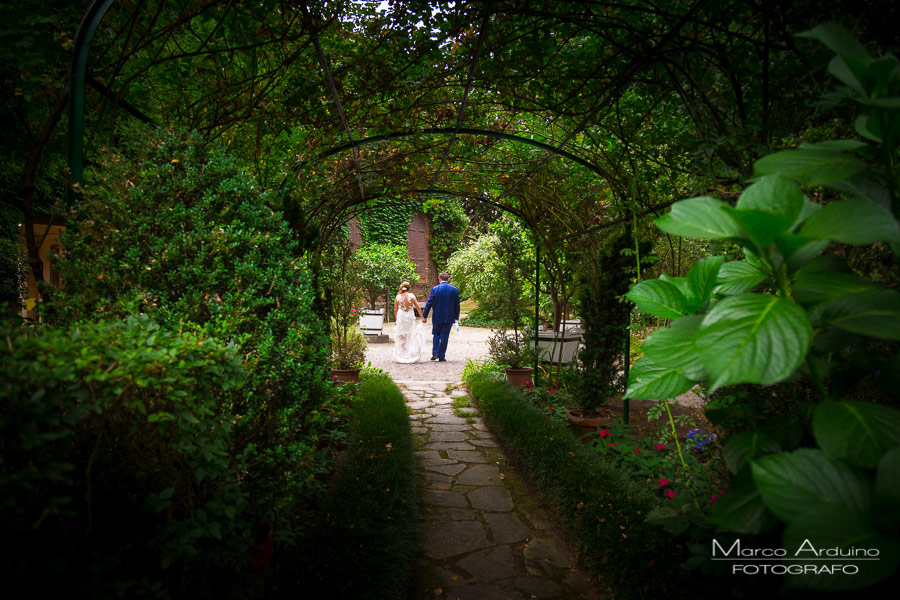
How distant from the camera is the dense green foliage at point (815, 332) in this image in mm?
752

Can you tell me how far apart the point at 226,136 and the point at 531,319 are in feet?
15.9

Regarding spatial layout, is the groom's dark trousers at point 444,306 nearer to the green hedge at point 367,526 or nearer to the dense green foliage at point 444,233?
the green hedge at point 367,526

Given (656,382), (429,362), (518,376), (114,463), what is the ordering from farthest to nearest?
(429,362) → (518,376) → (114,463) → (656,382)

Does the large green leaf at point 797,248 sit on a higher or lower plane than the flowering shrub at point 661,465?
higher

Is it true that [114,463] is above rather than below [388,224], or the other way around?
below

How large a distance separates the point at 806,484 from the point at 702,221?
0.54 m

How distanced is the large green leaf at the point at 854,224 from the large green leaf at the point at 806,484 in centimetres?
39

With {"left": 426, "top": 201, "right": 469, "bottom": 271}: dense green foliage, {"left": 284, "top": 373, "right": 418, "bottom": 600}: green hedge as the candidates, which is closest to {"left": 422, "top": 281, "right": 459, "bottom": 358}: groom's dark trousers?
{"left": 284, "top": 373, "right": 418, "bottom": 600}: green hedge

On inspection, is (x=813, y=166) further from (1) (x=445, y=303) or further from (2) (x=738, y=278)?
(1) (x=445, y=303)

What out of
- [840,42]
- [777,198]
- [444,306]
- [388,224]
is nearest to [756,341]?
[777,198]

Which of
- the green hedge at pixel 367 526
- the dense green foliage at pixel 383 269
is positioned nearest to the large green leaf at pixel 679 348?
the green hedge at pixel 367 526

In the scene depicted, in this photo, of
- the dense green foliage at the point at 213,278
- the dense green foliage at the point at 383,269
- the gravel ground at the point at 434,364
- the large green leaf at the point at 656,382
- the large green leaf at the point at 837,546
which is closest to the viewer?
the large green leaf at the point at 837,546

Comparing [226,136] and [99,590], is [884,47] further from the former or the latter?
[226,136]

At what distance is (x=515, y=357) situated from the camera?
6.66m
